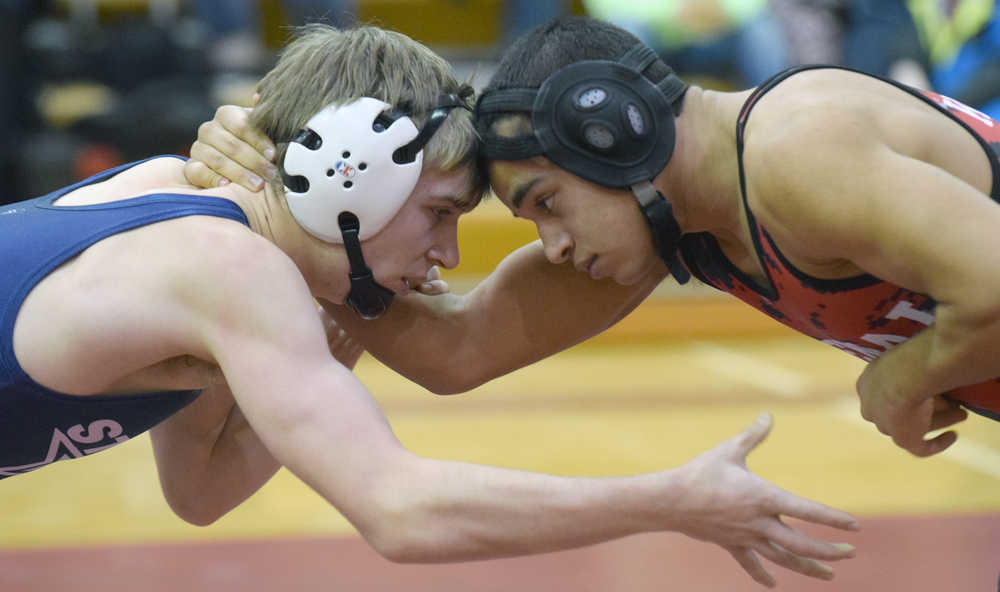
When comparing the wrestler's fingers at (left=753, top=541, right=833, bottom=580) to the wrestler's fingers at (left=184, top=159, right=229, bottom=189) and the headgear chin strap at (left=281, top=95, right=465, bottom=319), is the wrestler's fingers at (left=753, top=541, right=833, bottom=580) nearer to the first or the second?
the headgear chin strap at (left=281, top=95, right=465, bottom=319)

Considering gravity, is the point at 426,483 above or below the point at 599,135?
below

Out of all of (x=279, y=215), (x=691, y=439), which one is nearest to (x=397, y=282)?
(x=279, y=215)

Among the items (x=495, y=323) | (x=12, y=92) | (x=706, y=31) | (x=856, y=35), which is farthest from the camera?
(x=706, y=31)

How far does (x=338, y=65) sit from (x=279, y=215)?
0.35 metres

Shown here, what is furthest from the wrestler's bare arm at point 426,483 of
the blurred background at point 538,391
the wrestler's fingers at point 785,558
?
the blurred background at point 538,391

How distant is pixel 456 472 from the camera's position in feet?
6.65

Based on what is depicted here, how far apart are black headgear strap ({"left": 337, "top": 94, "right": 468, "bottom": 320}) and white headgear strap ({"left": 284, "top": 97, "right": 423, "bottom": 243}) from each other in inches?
0.5

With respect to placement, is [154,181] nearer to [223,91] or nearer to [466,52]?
[223,91]

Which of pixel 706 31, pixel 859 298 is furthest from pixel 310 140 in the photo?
pixel 706 31

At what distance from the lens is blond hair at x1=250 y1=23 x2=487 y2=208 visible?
2586 millimetres

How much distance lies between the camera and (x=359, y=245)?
2.62m

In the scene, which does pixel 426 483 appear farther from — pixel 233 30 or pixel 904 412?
pixel 233 30

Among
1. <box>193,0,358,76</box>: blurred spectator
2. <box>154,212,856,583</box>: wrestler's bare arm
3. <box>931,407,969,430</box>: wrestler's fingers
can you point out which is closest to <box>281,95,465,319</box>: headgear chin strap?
<box>154,212,856,583</box>: wrestler's bare arm

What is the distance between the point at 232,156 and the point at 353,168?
31cm
